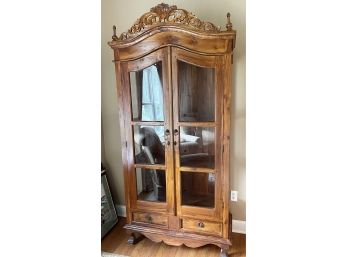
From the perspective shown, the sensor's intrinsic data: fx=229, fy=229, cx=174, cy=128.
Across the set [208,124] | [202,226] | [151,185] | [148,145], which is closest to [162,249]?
[202,226]

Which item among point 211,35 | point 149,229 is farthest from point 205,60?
point 149,229

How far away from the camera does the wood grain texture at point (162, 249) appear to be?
5.94 ft

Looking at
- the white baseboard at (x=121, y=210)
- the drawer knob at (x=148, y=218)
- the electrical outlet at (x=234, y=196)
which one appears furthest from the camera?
the white baseboard at (x=121, y=210)

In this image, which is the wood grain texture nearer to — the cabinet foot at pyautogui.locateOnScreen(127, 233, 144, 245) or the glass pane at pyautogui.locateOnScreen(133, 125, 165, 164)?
the cabinet foot at pyautogui.locateOnScreen(127, 233, 144, 245)

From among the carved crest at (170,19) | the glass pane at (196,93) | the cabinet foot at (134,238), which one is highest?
the carved crest at (170,19)

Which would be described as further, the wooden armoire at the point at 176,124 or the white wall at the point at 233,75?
the white wall at the point at 233,75

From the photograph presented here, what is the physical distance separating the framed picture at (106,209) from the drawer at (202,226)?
777 mm

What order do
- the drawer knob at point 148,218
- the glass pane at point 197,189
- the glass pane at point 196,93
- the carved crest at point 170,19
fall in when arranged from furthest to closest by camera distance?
the drawer knob at point 148,218, the glass pane at point 197,189, the glass pane at point 196,93, the carved crest at point 170,19

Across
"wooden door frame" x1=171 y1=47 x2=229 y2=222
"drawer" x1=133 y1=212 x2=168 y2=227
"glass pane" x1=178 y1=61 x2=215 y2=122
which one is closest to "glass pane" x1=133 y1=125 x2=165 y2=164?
"wooden door frame" x1=171 y1=47 x2=229 y2=222

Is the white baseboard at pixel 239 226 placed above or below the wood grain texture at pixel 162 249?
above

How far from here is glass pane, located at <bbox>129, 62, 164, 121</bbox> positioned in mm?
1701

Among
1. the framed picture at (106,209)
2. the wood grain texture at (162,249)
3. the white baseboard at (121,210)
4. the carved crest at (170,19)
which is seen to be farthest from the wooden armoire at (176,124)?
the white baseboard at (121,210)

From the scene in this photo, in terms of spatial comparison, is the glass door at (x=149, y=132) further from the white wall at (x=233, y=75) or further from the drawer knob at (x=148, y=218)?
the white wall at (x=233, y=75)
